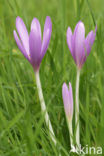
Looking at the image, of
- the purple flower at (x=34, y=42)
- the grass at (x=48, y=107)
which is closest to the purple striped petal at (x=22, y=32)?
the purple flower at (x=34, y=42)

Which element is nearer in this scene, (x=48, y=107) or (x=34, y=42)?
(x=34, y=42)

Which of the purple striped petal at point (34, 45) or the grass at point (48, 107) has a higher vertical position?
the purple striped petal at point (34, 45)

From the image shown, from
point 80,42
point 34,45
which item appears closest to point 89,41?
point 80,42

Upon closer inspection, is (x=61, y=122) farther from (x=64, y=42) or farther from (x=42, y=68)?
(x=64, y=42)

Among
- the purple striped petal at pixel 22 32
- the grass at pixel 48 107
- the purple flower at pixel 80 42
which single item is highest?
the purple striped petal at pixel 22 32

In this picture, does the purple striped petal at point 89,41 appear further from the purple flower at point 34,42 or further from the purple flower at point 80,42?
the purple flower at point 34,42

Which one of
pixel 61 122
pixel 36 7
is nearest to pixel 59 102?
pixel 61 122

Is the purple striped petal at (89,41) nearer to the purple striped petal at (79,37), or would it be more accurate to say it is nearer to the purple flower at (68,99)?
the purple striped petal at (79,37)

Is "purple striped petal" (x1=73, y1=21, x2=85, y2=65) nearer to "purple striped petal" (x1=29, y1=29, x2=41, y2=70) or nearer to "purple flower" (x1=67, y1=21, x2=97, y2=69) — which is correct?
"purple flower" (x1=67, y1=21, x2=97, y2=69)

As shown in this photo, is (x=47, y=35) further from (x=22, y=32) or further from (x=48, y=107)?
(x=48, y=107)
